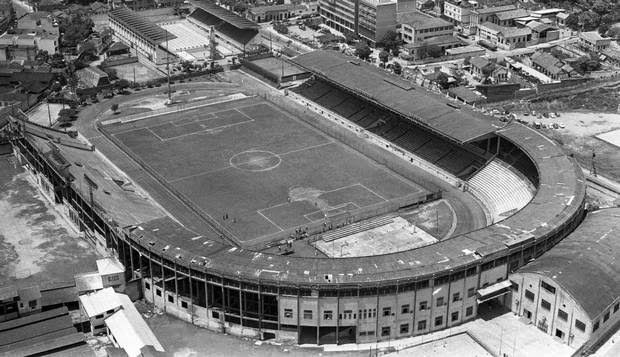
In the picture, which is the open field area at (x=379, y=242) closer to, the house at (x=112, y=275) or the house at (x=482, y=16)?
the house at (x=112, y=275)

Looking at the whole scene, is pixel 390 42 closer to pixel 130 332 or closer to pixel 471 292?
pixel 471 292

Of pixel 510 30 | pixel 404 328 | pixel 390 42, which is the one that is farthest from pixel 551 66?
pixel 404 328

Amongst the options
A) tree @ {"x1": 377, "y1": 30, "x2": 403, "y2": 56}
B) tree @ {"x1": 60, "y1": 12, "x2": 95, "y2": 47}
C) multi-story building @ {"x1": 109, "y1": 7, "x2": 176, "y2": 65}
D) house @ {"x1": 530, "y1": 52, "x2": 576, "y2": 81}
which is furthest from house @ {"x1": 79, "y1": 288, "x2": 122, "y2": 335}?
tree @ {"x1": 60, "y1": 12, "x2": 95, "y2": 47}


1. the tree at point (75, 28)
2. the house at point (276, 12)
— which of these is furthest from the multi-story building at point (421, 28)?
the tree at point (75, 28)

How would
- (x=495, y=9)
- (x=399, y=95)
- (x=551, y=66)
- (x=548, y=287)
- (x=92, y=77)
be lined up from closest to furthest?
(x=548, y=287), (x=399, y=95), (x=92, y=77), (x=551, y=66), (x=495, y=9)

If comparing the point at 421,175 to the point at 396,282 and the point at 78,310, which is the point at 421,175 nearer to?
the point at 396,282

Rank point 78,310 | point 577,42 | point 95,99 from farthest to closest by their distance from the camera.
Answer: point 577,42 < point 95,99 < point 78,310

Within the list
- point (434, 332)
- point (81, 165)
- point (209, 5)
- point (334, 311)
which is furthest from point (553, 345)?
point (209, 5)
